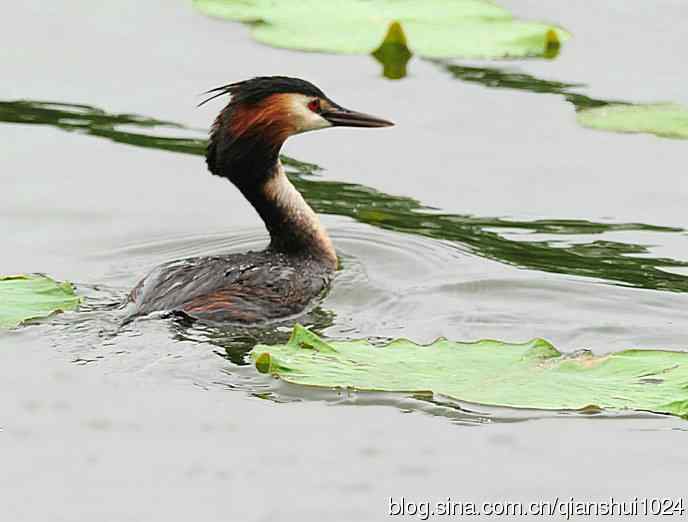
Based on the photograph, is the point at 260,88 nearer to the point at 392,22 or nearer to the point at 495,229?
the point at 495,229

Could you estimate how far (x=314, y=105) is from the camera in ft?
32.4

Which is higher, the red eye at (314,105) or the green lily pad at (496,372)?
the red eye at (314,105)

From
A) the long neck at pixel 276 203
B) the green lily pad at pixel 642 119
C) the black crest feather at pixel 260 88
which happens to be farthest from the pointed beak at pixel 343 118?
the green lily pad at pixel 642 119

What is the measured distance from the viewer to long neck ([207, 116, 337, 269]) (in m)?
9.75

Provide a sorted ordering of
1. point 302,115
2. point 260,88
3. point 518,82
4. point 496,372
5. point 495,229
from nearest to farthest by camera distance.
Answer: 1. point 496,372
2. point 260,88
3. point 302,115
4. point 495,229
5. point 518,82

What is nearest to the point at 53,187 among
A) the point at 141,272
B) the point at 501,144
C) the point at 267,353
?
the point at 141,272

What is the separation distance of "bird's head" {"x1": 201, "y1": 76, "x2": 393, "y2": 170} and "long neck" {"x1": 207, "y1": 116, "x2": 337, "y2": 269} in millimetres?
81

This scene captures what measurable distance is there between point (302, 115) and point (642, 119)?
8.56ft

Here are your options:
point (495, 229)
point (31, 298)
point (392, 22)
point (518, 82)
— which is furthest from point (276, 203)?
point (518, 82)

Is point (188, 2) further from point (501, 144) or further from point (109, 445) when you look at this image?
point (109, 445)

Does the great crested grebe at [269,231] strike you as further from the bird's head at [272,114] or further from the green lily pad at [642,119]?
the green lily pad at [642,119]

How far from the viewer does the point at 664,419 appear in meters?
7.30

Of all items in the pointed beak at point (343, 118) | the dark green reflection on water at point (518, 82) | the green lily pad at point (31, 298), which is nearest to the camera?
the green lily pad at point (31, 298)

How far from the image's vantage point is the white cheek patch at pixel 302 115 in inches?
384
